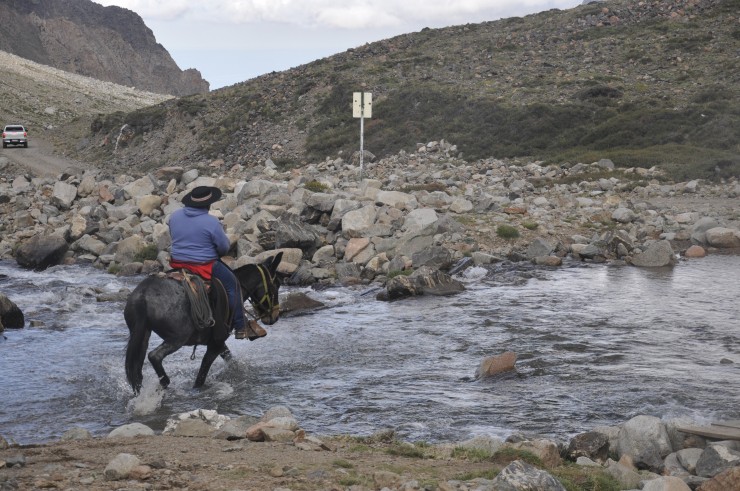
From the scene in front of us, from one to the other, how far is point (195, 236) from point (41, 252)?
11.9 meters

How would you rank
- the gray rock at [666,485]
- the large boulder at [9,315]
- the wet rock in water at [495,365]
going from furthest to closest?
the large boulder at [9,315]
the wet rock in water at [495,365]
the gray rock at [666,485]

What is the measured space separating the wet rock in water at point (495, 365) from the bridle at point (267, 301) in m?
2.70

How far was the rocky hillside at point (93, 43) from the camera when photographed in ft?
449

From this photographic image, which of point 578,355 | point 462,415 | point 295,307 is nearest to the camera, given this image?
point 462,415

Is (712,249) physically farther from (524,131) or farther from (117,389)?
(524,131)

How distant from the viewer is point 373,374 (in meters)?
11.1

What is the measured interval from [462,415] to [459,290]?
294 inches

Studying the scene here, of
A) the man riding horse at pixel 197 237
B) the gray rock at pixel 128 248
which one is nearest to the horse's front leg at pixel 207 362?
the man riding horse at pixel 197 237

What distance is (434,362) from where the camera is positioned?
38.4ft

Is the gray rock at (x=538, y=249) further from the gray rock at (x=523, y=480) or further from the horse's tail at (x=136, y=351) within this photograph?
the gray rock at (x=523, y=480)

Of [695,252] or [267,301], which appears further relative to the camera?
[695,252]

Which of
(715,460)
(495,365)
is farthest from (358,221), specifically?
(715,460)

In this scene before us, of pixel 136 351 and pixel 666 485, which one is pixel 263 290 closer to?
pixel 136 351

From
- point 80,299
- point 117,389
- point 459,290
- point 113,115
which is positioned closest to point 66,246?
point 80,299
